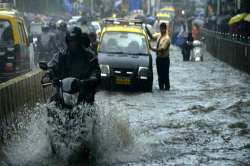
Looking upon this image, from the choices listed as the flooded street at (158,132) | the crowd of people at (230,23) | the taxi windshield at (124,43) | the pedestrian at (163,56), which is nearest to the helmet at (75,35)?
the flooded street at (158,132)

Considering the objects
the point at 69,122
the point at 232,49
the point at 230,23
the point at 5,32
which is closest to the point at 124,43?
the point at 5,32

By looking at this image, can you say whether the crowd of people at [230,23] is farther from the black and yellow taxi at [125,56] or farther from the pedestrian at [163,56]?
the pedestrian at [163,56]

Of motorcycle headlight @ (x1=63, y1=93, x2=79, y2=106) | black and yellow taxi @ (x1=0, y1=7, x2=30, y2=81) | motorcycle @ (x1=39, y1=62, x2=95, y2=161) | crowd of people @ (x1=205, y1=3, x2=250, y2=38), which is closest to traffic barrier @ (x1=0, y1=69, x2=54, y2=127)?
motorcycle @ (x1=39, y1=62, x2=95, y2=161)

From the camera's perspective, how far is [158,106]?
16906mm

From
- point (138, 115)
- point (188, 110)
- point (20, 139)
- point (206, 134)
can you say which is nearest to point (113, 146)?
point (20, 139)

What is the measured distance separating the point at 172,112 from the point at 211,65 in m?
16.9

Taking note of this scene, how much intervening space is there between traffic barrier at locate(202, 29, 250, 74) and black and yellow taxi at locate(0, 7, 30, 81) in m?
10.3

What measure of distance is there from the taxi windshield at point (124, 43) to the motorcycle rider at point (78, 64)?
11095 mm

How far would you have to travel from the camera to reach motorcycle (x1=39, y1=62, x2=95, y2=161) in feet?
30.3

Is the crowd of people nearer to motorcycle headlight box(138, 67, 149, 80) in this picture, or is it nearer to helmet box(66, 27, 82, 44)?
motorcycle headlight box(138, 67, 149, 80)

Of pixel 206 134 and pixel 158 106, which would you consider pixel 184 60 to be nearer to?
pixel 158 106

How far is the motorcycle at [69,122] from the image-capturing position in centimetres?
923

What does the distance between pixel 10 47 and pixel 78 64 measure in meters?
8.85

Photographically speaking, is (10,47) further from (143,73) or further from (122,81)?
(143,73)
